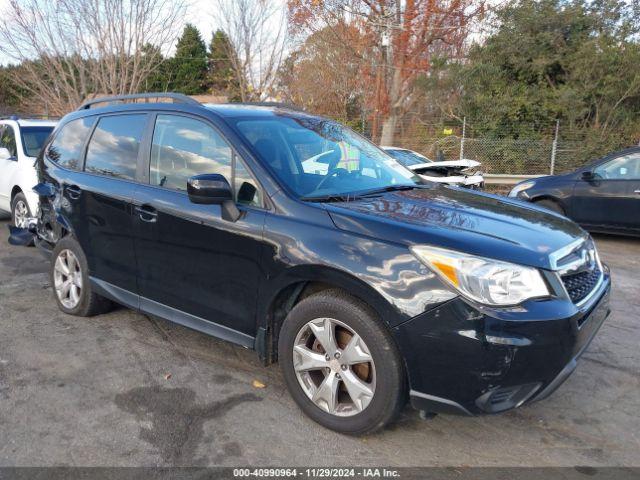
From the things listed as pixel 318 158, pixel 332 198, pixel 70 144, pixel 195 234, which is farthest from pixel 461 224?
pixel 70 144

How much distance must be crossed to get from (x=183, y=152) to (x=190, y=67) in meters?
40.5

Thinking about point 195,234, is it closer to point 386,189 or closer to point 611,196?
point 386,189

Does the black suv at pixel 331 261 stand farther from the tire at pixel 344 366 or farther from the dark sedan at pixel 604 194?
the dark sedan at pixel 604 194

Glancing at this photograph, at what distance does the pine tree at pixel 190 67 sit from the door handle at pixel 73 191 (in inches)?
1439

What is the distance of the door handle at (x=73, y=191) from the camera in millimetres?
4434

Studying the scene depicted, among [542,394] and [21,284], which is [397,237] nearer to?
[542,394]

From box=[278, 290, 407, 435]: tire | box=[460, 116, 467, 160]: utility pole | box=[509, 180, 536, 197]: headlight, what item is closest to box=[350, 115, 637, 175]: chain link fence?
box=[460, 116, 467, 160]: utility pole

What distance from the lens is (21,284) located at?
5.74 metres

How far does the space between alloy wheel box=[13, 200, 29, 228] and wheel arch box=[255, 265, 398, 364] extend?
5.56m

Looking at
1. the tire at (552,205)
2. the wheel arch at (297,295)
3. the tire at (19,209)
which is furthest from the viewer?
the tire at (552,205)

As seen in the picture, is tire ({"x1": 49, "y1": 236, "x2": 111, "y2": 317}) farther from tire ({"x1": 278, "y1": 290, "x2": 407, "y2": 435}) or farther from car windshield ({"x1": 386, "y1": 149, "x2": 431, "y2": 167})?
car windshield ({"x1": 386, "y1": 149, "x2": 431, "y2": 167})

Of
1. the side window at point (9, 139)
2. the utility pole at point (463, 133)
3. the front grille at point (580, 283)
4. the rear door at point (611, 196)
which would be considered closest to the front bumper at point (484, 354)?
the front grille at point (580, 283)

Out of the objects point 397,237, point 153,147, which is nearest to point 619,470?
point 397,237

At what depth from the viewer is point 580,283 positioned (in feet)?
9.64
